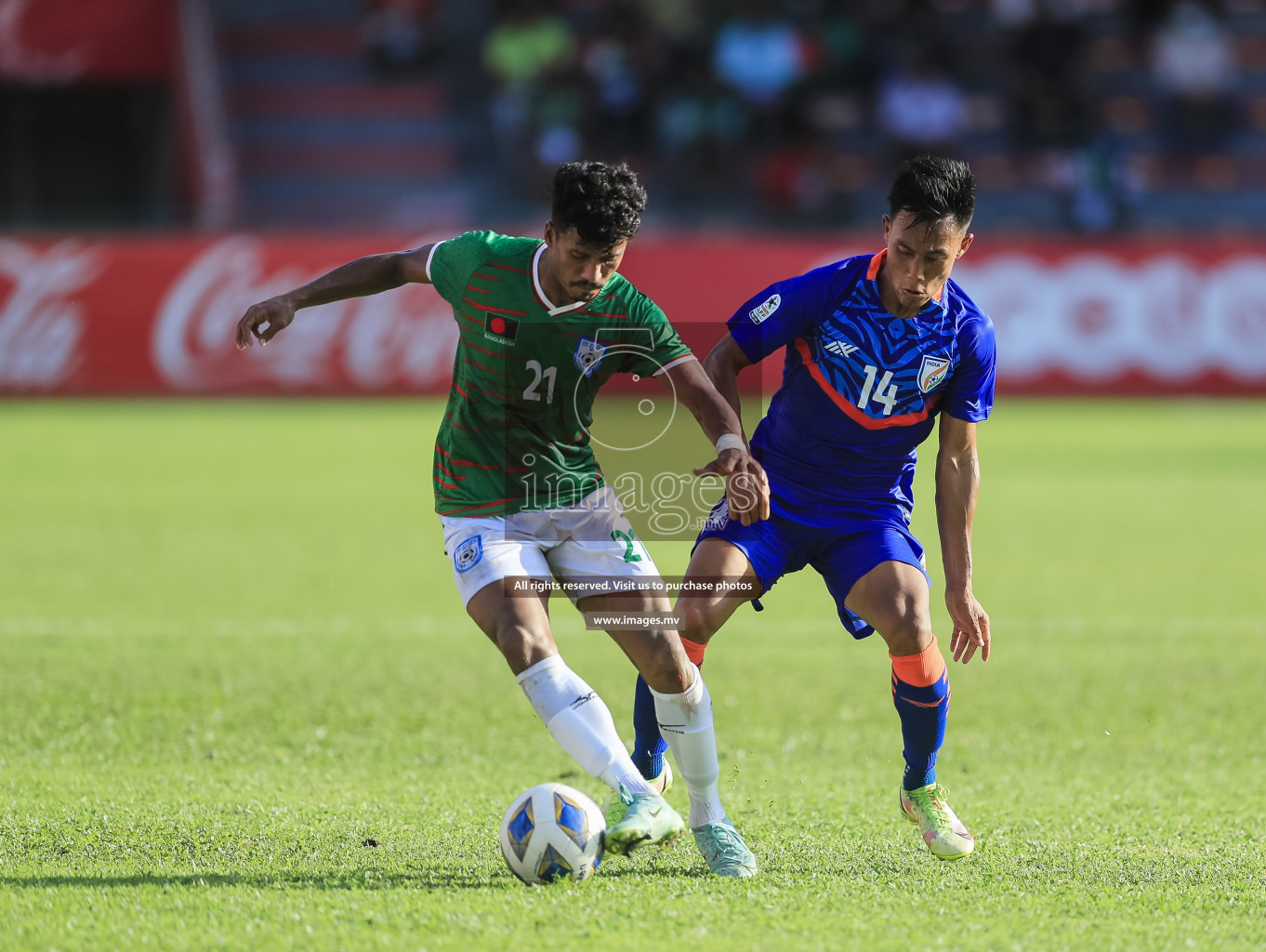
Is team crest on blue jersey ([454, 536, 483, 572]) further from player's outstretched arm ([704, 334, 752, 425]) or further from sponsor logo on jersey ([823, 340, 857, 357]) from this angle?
sponsor logo on jersey ([823, 340, 857, 357])

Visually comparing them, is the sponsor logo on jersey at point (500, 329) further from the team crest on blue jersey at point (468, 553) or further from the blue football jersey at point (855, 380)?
the blue football jersey at point (855, 380)

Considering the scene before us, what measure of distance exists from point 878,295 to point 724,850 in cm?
183

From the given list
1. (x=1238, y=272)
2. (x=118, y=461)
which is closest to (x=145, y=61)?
(x=118, y=461)

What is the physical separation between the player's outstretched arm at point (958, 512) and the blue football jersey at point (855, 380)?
0.26 feet

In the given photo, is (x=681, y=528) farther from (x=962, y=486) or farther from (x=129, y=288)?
(x=129, y=288)

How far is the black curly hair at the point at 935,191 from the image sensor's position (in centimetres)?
445

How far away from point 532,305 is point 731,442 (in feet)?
2.45

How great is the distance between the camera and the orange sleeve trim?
4647mm

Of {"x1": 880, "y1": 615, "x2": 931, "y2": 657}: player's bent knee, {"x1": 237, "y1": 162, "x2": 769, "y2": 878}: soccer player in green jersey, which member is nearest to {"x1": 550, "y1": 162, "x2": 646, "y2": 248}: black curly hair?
{"x1": 237, "y1": 162, "x2": 769, "y2": 878}: soccer player in green jersey

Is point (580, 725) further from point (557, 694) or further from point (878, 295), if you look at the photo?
point (878, 295)

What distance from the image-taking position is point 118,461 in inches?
568

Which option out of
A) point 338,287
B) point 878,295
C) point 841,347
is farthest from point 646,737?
point 338,287

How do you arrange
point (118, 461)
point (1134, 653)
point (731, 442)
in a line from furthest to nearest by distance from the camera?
point (118, 461)
point (1134, 653)
point (731, 442)

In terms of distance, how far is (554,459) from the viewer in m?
4.59
